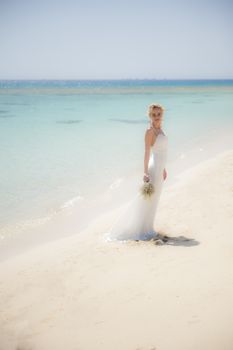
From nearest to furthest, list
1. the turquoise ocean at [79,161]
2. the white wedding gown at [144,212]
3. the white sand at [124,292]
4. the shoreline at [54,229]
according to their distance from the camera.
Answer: the white sand at [124,292] < the white wedding gown at [144,212] < the shoreline at [54,229] < the turquoise ocean at [79,161]

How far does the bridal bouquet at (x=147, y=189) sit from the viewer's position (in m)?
5.91

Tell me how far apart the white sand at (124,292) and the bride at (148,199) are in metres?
0.24

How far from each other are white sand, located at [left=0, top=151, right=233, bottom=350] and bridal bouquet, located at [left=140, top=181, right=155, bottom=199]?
29.3 inches

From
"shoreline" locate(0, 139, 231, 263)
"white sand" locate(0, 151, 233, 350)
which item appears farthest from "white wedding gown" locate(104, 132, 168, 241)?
"shoreline" locate(0, 139, 231, 263)

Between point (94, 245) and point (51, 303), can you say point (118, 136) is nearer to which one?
point (94, 245)

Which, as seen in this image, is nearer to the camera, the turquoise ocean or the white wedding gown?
the white wedding gown

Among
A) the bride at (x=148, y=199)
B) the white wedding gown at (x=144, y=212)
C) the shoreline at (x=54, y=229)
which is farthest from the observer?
the shoreline at (x=54, y=229)

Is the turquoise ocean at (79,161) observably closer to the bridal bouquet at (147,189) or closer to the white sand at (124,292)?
the white sand at (124,292)

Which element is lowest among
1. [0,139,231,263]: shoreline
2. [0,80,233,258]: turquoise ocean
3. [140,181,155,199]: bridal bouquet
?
[0,139,231,263]: shoreline

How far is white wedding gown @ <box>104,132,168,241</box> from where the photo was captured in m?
5.93

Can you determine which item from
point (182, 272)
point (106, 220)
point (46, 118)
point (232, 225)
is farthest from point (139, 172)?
point (46, 118)

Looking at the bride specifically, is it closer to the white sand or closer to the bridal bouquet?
the bridal bouquet

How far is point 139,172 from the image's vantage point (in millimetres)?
11172

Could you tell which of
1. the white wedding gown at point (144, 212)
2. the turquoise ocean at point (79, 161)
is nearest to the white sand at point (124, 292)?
the white wedding gown at point (144, 212)
